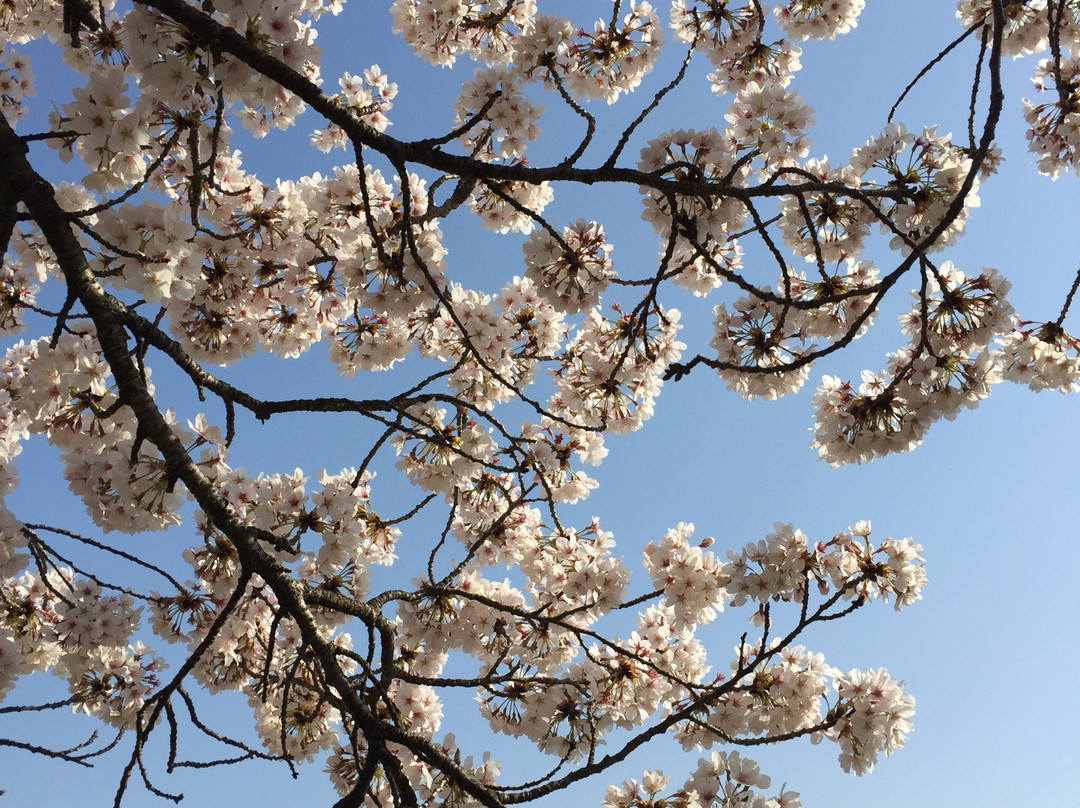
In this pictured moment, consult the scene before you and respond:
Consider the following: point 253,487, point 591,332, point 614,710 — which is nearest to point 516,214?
point 591,332

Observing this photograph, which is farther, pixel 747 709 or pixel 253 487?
pixel 747 709

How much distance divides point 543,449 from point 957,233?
11.7 feet

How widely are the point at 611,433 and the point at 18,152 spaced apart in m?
4.86

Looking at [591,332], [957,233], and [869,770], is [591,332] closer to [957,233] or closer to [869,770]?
[957,233]

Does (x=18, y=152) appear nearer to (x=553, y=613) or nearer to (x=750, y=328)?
(x=750, y=328)

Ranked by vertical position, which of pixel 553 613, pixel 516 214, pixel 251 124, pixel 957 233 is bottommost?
pixel 553 613

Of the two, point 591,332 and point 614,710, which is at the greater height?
point 591,332

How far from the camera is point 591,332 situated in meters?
6.44

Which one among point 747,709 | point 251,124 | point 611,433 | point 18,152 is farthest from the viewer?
point 611,433

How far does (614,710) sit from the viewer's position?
228 inches

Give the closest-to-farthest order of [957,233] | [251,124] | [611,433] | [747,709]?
1. [957,233]
2. [747,709]
3. [251,124]
4. [611,433]

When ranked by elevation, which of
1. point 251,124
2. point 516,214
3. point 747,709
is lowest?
point 747,709

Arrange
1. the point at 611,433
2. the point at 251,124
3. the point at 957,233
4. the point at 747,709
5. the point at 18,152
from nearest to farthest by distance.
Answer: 1. the point at 18,152
2. the point at 957,233
3. the point at 747,709
4. the point at 251,124
5. the point at 611,433

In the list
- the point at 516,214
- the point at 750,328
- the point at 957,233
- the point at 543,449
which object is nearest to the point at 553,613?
the point at 543,449
